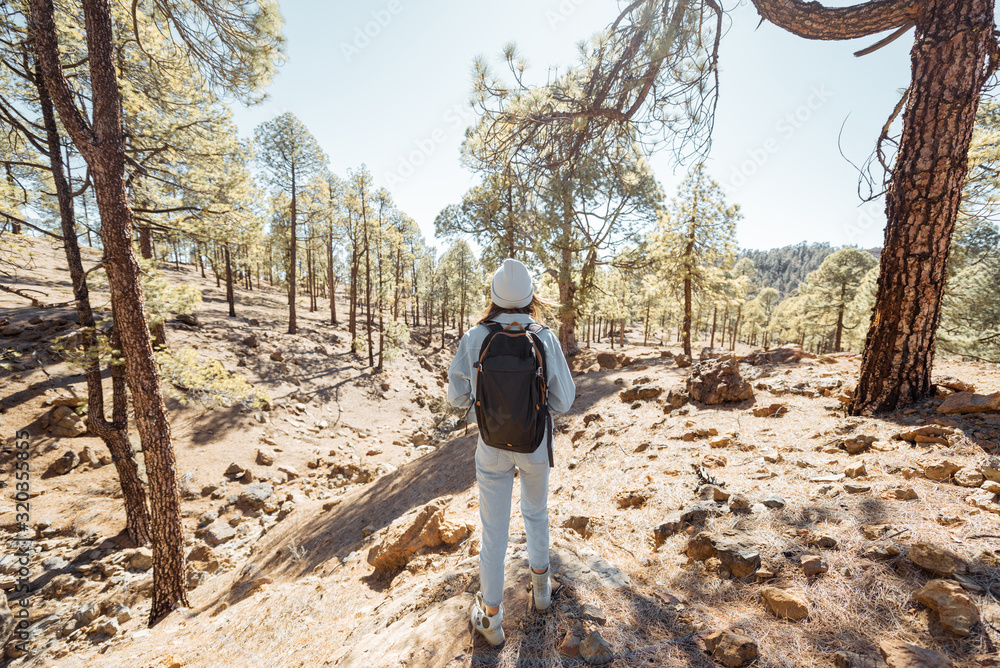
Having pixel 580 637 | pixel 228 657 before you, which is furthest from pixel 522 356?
pixel 228 657

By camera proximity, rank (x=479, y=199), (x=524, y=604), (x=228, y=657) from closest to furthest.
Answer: (x=524, y=604) → (x=228, y=657) → (x=479, y=199)

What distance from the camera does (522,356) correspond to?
2098 millimetres

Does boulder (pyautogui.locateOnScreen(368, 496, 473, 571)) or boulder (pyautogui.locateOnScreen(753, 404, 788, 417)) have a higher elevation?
boulder (pyautogui.locateOnScreen(753, 404, 788, 417))

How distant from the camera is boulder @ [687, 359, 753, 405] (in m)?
5.84

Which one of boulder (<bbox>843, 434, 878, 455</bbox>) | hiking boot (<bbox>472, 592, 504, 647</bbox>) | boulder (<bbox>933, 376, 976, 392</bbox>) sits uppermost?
boulder (<bbox>933, 376, 976, 392</bbox>)

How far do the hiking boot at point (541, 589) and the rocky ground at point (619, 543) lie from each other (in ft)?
0.28

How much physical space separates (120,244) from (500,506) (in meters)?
5.08

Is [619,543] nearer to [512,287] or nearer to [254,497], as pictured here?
[512,287]

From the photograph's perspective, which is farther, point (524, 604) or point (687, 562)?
point (687, 562)

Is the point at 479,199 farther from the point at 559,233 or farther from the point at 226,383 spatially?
the point at 226,383

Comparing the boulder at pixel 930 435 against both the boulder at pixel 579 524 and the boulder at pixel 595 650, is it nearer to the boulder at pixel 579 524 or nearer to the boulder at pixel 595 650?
the boulder at pixel 579 524

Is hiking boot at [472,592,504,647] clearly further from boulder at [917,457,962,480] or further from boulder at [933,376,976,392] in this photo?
boulder at [933,376,976,392]

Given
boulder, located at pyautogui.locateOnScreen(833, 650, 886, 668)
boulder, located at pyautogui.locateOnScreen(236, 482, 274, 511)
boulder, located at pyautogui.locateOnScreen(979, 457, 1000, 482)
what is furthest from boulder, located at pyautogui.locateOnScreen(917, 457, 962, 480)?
boulder, located at pyautogui.locateOnScreen(236, 482, 274, 511)

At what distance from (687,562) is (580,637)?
116 centimetres
